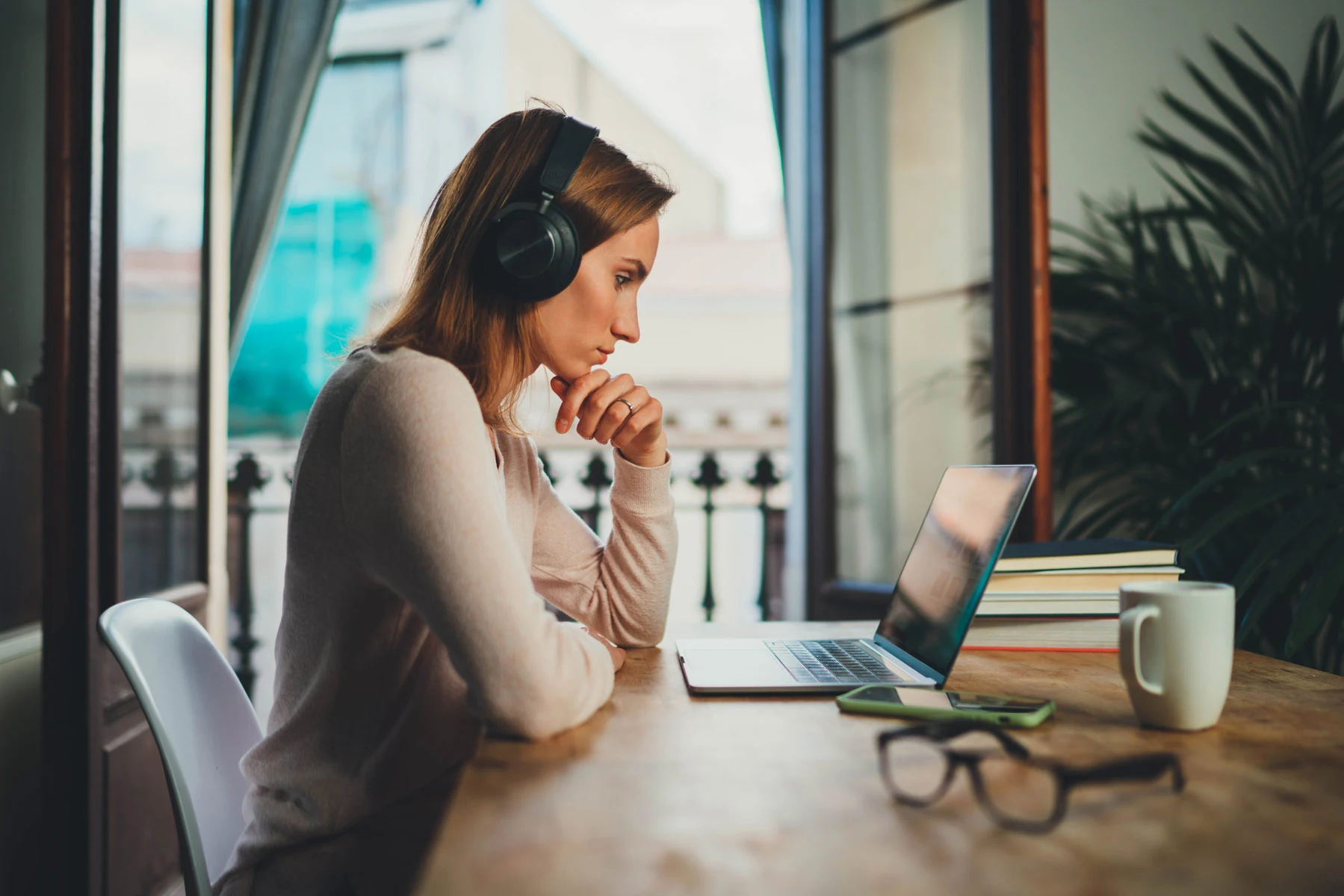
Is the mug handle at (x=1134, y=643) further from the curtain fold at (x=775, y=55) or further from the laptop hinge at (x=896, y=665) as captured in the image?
the curtain fold at (x=775, y=55)

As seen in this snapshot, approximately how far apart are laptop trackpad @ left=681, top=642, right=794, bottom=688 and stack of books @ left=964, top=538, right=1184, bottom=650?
25 centimetres

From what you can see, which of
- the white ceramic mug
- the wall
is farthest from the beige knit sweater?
the wall

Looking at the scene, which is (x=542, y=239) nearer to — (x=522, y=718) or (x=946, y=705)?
(x=522, y=718)

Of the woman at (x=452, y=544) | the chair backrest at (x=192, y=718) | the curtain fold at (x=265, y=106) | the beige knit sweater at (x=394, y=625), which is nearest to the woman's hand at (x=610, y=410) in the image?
the woman at (x=452, y=544)

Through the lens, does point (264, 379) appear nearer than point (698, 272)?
Yes

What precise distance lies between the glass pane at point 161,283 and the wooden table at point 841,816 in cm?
139

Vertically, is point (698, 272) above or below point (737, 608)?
above

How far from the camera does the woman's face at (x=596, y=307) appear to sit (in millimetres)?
1046

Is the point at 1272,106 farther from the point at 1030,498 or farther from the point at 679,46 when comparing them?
the point at 679,46

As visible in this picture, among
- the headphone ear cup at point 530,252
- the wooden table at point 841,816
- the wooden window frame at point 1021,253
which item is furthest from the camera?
the wooden window frame at point 1021,253

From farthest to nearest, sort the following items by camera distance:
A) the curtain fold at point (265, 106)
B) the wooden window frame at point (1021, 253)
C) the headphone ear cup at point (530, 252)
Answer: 1. the curtain fold at point (265, 106)
2. the wooden window frame at point (1021, 253)
3. the headphone ear cup at point (530, 252)

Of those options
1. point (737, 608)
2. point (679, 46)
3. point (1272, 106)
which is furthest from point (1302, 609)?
point (679, 46)

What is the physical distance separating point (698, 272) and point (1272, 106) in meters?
3.20

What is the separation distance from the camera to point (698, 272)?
16.5 feet
